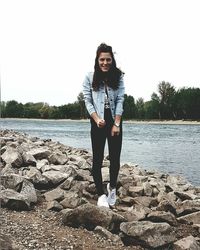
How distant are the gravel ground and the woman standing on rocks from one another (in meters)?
0.81

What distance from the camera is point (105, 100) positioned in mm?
4957

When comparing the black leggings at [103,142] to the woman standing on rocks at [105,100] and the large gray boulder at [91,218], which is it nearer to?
the woman standing on rocks at [105,100]

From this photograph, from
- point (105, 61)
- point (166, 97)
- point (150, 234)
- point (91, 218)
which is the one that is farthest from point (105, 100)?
point (166, 97)

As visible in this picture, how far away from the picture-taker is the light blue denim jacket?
16.1 feet

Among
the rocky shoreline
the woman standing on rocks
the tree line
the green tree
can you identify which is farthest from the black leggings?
the green tree

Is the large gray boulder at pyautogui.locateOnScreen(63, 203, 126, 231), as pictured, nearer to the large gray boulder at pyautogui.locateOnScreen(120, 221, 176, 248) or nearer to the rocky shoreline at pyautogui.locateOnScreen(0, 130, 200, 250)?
the rocky shoreline at pyautogui.locateOnScreen(0, 130, 200, 250)

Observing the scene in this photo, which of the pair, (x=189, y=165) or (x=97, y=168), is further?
(x=189, y=165)

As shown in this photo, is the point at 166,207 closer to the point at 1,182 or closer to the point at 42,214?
the point at 42,214

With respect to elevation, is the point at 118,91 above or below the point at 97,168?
above

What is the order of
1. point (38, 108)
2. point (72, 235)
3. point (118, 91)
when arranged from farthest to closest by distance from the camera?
point (38, 108) < point (118, 91) < point (72, 235)

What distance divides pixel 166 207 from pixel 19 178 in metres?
1.82

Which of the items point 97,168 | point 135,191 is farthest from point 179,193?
point 97,168

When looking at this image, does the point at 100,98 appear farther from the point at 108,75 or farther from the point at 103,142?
the point at 103,142

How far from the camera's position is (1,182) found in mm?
5230
